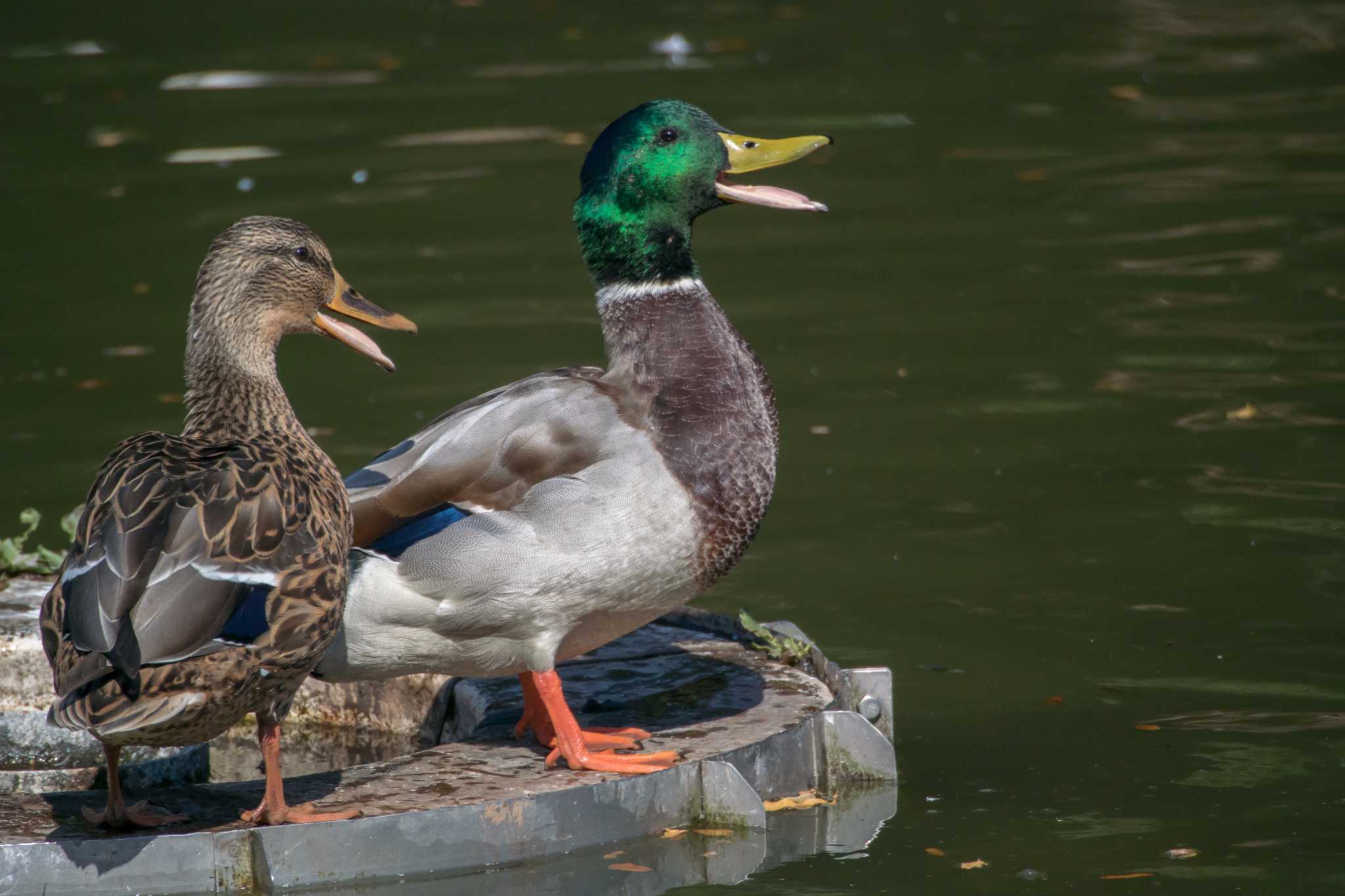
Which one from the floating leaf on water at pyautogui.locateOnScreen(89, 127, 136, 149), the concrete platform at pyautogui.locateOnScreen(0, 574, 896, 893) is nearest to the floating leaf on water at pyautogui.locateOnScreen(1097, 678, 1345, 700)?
the concrete platform at pyautogui.locateOnScreen(0, 574, 896, 893)

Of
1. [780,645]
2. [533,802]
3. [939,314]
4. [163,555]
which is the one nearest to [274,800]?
[533,802]

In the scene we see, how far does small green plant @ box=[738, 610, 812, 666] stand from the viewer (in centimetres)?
593

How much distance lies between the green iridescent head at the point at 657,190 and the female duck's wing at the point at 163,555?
4.10 feet

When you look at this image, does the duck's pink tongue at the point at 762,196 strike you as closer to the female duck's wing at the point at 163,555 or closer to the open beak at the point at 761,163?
the open beak at the point at 761,163

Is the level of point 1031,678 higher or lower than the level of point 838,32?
lower

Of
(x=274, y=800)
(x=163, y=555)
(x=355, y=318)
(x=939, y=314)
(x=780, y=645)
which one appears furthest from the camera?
(x=939, y=314)

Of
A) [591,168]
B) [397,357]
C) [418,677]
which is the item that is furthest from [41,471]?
[591,168]

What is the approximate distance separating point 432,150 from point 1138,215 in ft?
16.4

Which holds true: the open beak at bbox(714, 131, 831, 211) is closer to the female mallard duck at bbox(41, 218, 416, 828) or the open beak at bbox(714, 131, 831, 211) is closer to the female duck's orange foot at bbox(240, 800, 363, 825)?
the female mallard duck at bbox(41, 218, 416, 828)

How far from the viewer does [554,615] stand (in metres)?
5.15

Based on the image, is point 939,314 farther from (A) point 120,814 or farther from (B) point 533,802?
(A) point 120,814

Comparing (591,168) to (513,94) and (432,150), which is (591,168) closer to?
(432,150)

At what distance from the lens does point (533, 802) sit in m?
5.00

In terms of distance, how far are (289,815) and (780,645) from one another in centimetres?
170
